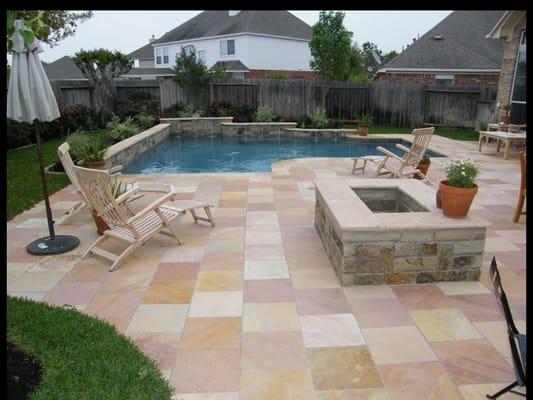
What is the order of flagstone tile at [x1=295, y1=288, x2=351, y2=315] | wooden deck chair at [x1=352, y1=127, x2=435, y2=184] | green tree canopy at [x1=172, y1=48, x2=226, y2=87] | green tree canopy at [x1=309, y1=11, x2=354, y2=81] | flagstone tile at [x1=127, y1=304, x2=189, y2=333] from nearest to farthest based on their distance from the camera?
flagstone tile at [x1=127, y1=304, x2=189, y2=333] < flagstone tile at [x1=295, y1=288, x2=351, y2=315] < wooden deck chair at [x1=352, y1=127, x2=435, y2=184] < green tree canopy at [x1=172, y1=48, x2=226, y2=87] < green tree canopy at [x1=309, y1=11, x2=354, y2=81]

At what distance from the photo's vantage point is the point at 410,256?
371cm

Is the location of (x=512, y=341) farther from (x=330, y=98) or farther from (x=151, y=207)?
(x=330, y=98)

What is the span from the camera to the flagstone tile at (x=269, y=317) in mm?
3111

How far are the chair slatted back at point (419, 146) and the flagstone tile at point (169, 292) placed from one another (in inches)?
194

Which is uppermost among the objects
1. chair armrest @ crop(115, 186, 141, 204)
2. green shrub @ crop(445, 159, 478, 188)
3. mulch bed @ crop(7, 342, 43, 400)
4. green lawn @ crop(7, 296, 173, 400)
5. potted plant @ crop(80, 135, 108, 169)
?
green shrub @ crop(445, 159, 478, 188)

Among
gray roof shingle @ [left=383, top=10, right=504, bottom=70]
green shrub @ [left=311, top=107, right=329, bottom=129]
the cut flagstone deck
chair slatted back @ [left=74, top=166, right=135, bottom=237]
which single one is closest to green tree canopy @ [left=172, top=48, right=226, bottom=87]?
green shrub @ [left=311, top=107, right=329, bottom=129]

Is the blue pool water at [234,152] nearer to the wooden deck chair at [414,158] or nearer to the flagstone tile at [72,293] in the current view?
the wooden deck chair at [414,158]

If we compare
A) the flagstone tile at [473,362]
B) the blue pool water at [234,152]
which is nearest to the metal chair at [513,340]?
the flagstone tile at [473,362]

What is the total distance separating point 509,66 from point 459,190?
11.0 metres

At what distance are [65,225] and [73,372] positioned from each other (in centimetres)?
324

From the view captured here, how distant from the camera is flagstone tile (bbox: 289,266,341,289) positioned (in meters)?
3.76

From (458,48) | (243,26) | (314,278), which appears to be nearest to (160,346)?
(314,278)

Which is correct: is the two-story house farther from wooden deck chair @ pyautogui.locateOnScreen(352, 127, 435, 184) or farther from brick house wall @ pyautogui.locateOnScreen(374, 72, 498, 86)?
wooden deck chair @ pyautogui.locateOnScreen(352, 127, 435, 184)

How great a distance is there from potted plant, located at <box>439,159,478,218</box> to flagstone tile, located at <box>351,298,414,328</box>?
1.04m
